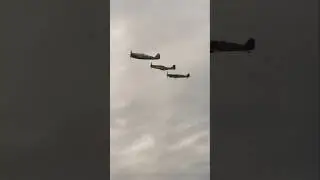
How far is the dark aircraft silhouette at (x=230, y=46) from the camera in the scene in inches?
50.2

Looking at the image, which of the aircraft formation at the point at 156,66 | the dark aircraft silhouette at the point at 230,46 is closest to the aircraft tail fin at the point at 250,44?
the dark aircraft silhouette at the point at 230,46

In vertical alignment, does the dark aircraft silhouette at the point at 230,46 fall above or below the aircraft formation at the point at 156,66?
above

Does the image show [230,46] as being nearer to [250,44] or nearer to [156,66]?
[250,44]

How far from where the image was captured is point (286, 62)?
1.27 meters

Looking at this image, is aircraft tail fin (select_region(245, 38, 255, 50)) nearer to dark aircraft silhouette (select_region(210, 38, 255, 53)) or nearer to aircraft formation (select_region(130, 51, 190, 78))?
dark aircraft silhouette (select_region(210, 38, 255, 53))

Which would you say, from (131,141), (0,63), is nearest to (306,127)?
(131,141)

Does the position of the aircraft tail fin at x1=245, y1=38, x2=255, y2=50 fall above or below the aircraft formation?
above

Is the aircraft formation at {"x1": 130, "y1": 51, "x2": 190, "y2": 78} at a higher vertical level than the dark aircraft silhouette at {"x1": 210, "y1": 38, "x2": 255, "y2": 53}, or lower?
lower

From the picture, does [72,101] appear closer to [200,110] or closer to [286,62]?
[200,110]

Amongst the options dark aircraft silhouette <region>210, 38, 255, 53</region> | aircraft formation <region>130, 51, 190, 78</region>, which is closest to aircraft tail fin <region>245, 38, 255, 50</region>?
dark aircraft silhouette <region>210, 38, 255, 53</region>

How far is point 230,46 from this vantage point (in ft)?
4.20

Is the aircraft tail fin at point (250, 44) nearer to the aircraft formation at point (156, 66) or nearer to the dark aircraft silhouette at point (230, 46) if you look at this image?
the dark aircraft silhouette at point (230, 46)

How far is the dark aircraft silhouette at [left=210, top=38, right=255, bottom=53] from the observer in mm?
1275

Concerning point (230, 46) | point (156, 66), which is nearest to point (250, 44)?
point (230, 46)
